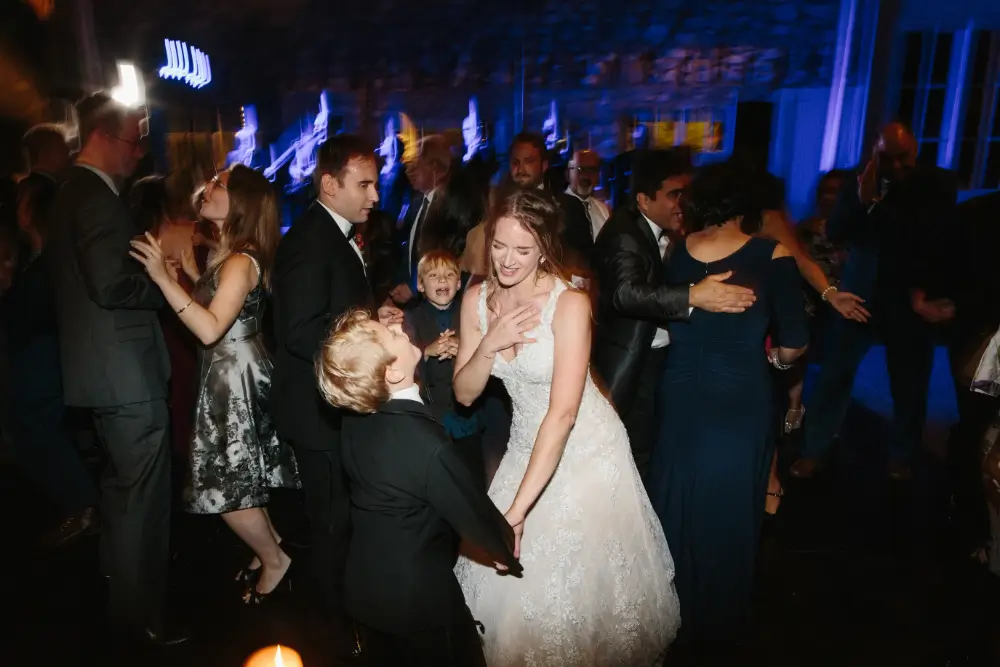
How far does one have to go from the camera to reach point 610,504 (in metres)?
2.17

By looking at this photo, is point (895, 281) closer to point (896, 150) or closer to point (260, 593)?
point (896, 150)

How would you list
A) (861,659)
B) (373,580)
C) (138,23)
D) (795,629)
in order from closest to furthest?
(373,580)
(861,659)
(795,629)
(138,23)

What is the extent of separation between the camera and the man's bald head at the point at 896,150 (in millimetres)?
3732

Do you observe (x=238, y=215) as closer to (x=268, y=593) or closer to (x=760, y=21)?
(x=268, y=593)

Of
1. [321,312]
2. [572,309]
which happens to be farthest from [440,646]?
[321,312]

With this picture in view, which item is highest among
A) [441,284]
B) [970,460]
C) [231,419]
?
[441,284]

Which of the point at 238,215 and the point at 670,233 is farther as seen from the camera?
the point at 670,233

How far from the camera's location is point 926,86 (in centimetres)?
713

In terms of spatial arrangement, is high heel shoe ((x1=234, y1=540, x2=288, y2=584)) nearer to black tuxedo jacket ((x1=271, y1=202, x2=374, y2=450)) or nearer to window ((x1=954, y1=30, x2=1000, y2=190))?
black tuxedo jacket ((x1=271, y1=202, x2=374, y2=450))

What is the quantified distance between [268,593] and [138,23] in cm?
809

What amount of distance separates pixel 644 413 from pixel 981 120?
6.21 metres

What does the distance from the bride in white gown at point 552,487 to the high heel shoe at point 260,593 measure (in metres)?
1.03

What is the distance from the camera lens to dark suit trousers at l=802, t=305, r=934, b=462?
148 inches

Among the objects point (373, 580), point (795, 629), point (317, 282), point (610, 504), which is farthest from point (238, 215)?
point (795, 629)
